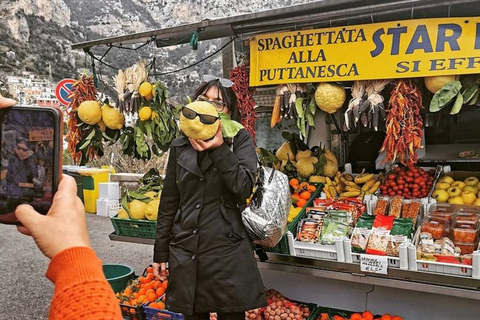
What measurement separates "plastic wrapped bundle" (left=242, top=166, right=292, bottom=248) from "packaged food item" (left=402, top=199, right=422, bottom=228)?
3.33 feet

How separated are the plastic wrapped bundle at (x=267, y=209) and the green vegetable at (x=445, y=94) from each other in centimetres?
108

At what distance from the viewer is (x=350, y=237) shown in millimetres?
2852

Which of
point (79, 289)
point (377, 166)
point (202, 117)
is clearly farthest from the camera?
point (377, 166)

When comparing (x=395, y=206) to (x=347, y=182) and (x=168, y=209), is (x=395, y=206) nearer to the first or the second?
(x=347, y=182)

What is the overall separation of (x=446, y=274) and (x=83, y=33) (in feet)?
141

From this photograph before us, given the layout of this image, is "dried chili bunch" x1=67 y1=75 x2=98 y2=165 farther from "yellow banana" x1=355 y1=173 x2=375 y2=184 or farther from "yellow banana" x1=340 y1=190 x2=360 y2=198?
"yellow banana" x1=355 y1=173 x2=375 y2=184

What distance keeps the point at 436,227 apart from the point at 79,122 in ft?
10.3

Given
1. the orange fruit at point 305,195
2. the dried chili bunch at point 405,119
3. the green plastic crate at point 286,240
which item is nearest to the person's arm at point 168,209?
the green plastic crate at point 286,240

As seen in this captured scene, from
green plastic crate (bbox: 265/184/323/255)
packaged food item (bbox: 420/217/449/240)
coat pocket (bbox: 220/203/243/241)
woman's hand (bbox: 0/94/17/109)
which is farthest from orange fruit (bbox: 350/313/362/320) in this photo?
woman's hand (bbox: 0/94/17/109)

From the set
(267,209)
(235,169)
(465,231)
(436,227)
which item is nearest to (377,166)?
(436,227)

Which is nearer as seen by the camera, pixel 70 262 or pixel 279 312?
pixel 70 262

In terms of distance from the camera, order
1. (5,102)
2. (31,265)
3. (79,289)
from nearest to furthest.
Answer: (79,289) < (5,102) < (31,265)

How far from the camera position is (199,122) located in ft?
6.80

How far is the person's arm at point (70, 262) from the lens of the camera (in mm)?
703
